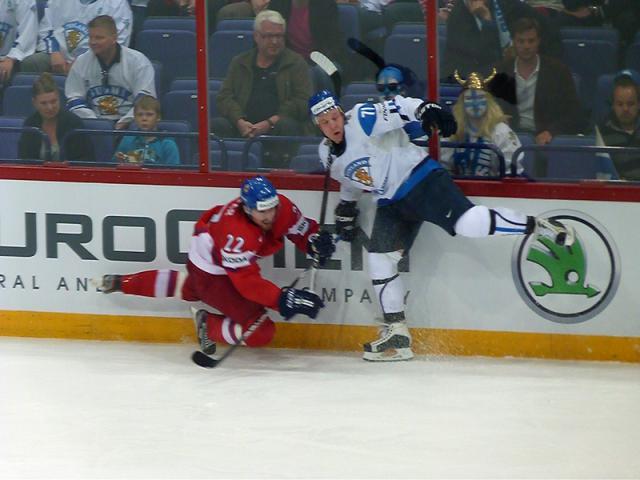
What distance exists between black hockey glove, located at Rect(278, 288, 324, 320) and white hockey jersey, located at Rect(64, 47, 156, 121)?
110 centimetres

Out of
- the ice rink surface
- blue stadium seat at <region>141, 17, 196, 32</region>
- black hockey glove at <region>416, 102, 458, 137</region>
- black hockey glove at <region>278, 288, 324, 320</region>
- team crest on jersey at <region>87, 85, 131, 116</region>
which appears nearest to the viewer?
the ice rink surface

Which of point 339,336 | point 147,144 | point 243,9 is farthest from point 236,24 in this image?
point 339,336

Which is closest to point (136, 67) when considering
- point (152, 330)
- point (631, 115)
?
point (152, 330)

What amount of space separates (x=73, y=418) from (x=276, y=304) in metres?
0.94

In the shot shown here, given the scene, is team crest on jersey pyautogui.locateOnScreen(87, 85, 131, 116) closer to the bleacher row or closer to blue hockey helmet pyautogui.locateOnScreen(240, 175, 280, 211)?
the bleacher row

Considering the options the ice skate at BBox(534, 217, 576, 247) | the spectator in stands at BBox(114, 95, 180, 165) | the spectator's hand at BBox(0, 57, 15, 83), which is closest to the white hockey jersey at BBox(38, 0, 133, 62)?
the spectator's hand at BBox(0, 57, 15, 83)

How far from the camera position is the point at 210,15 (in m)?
5.26

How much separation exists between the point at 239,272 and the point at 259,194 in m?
0.34

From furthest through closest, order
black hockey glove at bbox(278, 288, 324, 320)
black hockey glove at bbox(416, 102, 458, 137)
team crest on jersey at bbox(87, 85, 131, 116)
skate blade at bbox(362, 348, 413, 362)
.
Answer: team crest on jersey at bbox(87, 85, 131, 116) < skate blade at bbox(362, 348, 413, 362) < black hockey glove at bbox(278, 288, 324, 320) < black hockey glove at bbox(416, 102, 458, 137)

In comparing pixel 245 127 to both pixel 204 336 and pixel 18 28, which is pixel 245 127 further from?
pixel 18 28

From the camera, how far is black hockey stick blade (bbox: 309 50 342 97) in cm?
514

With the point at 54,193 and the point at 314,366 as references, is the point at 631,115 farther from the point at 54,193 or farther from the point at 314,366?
the point at 54,193

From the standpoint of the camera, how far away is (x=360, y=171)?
5.09 m

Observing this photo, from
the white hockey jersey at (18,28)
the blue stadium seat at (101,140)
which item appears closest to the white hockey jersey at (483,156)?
the blue stadium seat at (101,140)
